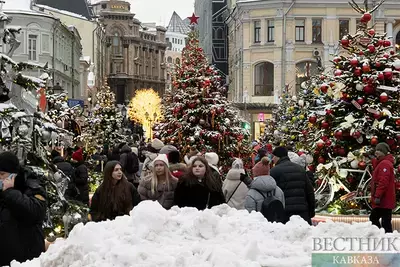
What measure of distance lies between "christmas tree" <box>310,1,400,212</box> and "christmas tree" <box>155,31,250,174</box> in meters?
11.3

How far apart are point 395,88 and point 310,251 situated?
12.2m

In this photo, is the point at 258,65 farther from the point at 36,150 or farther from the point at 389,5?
the point at 36,150

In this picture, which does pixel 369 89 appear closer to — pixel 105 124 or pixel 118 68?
pixel 105 124

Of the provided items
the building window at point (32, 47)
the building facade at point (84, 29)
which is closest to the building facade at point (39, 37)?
the building window at point (32, 47)

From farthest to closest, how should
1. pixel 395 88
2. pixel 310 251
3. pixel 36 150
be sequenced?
pixel 395 88 → pixel 36 150 → pixel 310 251

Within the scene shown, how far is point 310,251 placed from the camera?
5.10 meters

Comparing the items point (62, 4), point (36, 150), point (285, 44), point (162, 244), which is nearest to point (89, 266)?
point (162, 244)

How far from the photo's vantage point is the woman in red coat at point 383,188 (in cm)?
1348

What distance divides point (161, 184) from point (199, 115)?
17.5 meters

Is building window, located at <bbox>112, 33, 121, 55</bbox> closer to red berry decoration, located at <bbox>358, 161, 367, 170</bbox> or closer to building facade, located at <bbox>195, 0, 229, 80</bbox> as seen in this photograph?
building facade, located at <bbox>195, 0, 229, 80</bbox>

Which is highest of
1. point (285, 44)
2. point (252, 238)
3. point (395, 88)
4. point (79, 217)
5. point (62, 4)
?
point (62, 4)

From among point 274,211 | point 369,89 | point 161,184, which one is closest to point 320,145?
point 369,89

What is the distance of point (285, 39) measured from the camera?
62062 millimetres

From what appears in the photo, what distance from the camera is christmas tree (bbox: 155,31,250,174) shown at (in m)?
28.7
